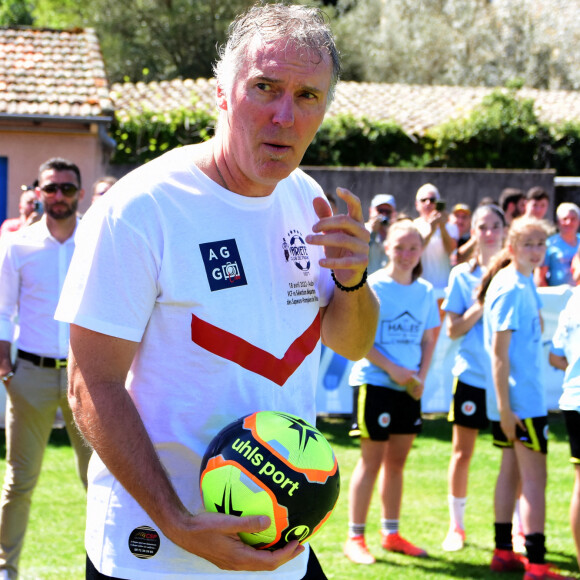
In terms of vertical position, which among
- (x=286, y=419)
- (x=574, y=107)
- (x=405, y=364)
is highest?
(x=574, y=107)

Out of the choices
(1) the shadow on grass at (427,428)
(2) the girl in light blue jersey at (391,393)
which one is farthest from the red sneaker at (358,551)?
(1) the shadow on grass at (427,428)

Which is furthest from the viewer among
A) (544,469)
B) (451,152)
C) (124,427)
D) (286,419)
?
(451,152)

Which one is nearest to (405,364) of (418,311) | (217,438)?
(418,311)

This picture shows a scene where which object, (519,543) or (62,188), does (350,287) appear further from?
(519,543)

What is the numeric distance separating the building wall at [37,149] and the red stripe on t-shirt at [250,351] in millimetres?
14365

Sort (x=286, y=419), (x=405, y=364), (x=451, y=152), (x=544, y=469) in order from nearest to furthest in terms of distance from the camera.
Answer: (x=286, y=419)
(x=544, y=469)
(x=405, y=364)
(x=451, y=152)

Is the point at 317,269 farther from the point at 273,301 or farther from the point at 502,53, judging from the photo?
the point at 502,53

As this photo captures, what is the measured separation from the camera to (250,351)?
2.32 meters

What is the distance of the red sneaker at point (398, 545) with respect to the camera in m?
5.88

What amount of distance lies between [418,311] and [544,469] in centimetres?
139

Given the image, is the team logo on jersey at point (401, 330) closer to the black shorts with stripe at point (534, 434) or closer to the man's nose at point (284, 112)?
the black shorts with stripe at point (534, 434)

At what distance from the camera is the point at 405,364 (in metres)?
5.99

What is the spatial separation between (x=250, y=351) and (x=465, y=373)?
428 cm

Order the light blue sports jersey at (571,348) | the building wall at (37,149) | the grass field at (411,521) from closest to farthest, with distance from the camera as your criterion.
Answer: the light blue sports jersey at (571,348) → the grass field at (411,521) → the building wall at (37,149)
